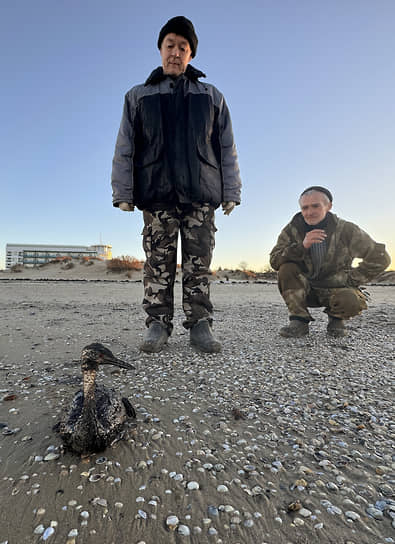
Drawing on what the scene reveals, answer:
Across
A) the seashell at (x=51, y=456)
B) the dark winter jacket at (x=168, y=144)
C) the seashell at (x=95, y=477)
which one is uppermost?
the dark winter jacket at (x=168, y=144)

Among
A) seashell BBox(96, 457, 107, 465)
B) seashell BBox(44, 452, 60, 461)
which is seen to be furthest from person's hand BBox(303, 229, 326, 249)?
seashell BBox(44, 452, 60, 461)

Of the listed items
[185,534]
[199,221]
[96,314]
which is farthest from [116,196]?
[96,314]

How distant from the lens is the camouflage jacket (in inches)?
154

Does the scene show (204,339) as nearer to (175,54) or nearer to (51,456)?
(51,456)

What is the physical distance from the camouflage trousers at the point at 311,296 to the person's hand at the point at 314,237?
1.34 ft

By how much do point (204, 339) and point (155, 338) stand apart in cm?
53

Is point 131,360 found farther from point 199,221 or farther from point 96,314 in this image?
point 96,314

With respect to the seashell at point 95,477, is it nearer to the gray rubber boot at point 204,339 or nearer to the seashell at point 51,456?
the seashell at point 51,456

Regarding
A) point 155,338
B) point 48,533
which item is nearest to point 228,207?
point 155,338

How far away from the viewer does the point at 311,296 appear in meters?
4.25

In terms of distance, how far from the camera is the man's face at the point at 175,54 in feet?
10.8

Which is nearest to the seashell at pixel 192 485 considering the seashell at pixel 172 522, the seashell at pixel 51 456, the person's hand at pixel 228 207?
the seashell at pixel 172 522

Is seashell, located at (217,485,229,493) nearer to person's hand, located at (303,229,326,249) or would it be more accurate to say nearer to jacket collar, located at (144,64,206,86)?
person's hand, located at (303,229,326,249)

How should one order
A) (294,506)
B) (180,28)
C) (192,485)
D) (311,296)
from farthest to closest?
(311,296) < (180,28) < (192,485) < (294,506)
